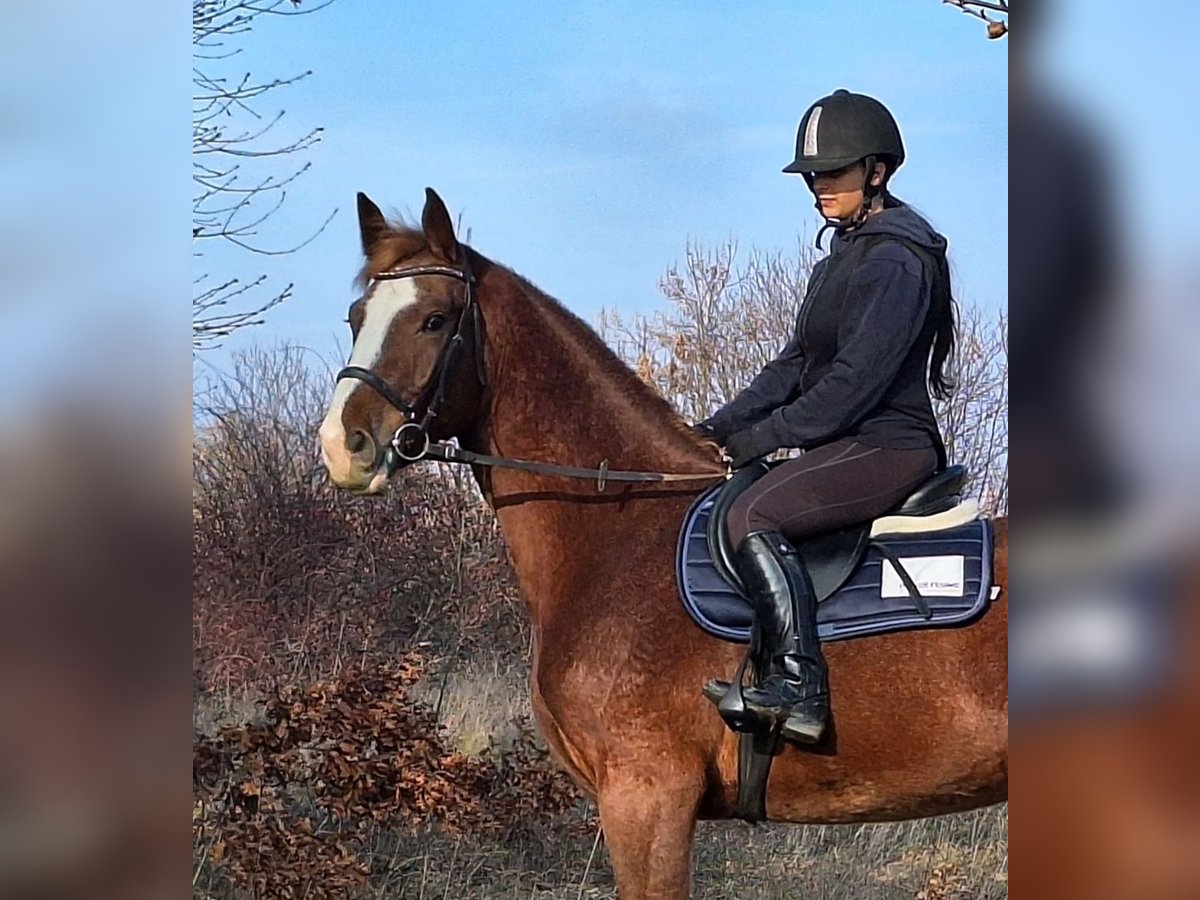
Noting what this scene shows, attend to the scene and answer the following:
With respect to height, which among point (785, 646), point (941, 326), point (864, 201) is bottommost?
point (785, 646)

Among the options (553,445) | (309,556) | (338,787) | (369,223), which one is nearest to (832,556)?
(553,445)

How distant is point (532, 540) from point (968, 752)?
143 centimetres

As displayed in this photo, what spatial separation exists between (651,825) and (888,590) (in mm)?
952

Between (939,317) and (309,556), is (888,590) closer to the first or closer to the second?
(939,317)

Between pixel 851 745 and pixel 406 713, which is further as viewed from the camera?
pixel 406 713

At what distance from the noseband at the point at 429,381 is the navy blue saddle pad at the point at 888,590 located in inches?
34.1

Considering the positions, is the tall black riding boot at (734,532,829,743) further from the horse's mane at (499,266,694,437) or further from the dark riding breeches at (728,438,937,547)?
the horse's mane at (499,266,694,437)

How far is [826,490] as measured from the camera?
3668mm

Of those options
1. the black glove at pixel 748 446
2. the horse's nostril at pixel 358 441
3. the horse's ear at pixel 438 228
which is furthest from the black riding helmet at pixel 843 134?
the horse's nostril at pixel 358 441

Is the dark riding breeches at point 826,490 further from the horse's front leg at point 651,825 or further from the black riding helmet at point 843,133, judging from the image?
the black riding helmet at point 843,133

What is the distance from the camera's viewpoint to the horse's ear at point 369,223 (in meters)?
4.00

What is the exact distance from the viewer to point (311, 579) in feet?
22.6
